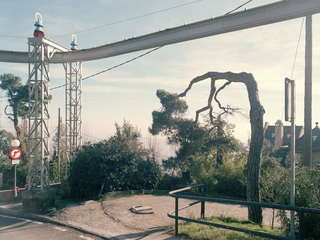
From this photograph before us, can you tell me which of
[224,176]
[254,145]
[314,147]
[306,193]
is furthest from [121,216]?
[314,147]


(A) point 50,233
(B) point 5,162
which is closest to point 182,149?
(A) point 50,233

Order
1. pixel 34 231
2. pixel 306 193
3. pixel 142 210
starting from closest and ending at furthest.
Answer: pixel 306 193 < pixel 34 231 < pixel 142 210

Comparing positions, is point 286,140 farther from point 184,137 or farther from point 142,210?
point 142,210

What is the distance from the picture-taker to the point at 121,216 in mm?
8039

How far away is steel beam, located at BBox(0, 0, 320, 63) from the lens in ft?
27.1

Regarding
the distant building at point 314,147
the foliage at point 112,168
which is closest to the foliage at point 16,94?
the foliage at point 112,168

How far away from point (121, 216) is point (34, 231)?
2380 millimetres

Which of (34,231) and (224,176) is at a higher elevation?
(224,176)

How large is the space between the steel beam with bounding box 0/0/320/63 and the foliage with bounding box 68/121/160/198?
4.35 m

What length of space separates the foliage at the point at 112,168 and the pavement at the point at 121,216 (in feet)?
2.99

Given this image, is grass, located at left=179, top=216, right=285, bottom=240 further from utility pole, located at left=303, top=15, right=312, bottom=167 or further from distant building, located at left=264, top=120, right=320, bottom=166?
distant building, located at left=264, top=120, right=320, bottom=166

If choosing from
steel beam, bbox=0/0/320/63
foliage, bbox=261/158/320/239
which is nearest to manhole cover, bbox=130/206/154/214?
foliage, bbox=261/158/320/239

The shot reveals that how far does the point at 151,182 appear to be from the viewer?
1299 cm

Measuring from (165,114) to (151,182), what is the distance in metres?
4.32
